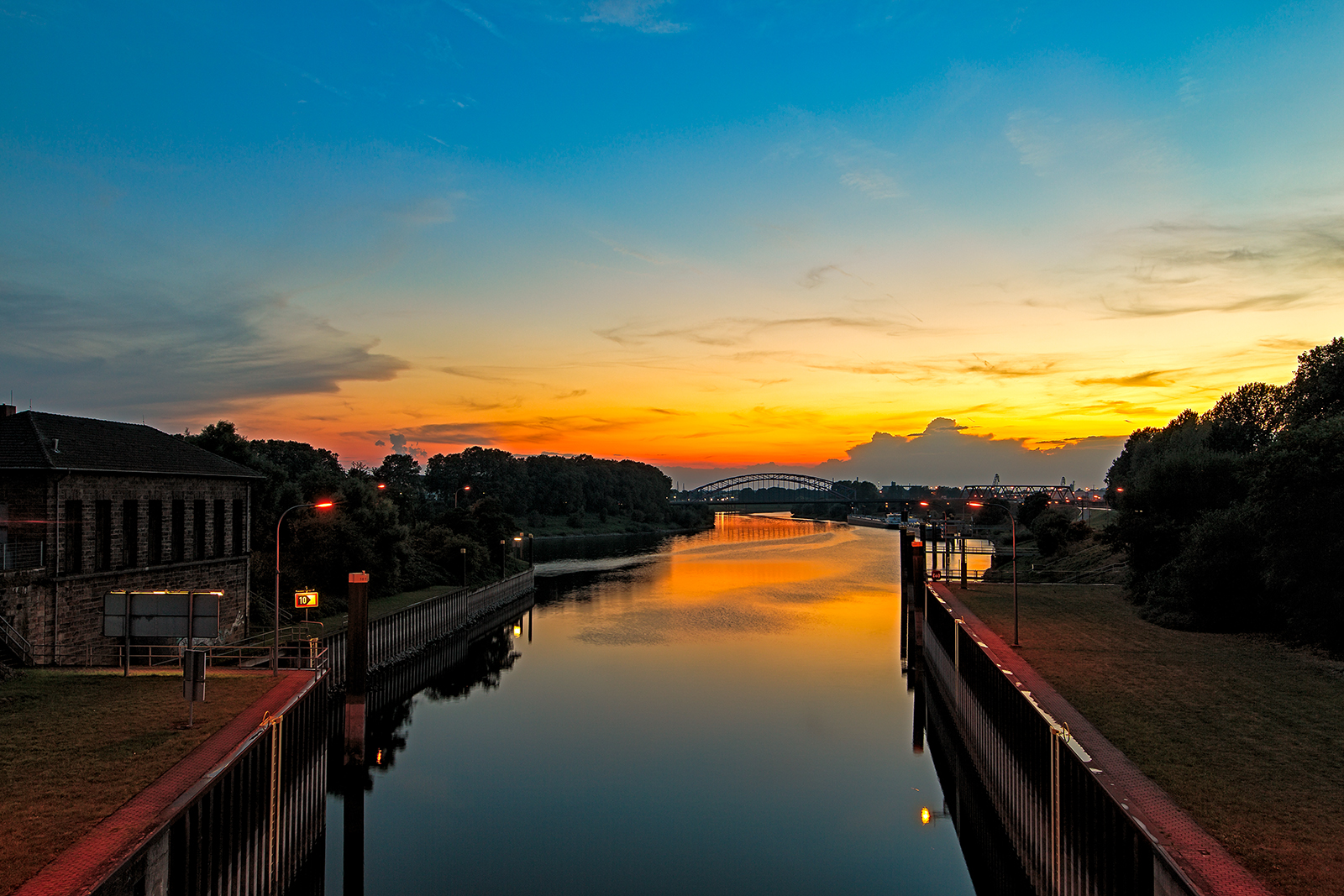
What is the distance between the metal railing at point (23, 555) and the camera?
20.4 m

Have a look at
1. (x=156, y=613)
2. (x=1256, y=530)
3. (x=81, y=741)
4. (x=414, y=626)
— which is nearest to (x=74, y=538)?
(x=156, y=613)

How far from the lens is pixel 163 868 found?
10094 millimetres

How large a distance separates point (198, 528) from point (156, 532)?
198cm

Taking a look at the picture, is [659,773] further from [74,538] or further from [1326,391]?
[1326,391]

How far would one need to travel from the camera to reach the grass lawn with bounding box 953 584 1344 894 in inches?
424

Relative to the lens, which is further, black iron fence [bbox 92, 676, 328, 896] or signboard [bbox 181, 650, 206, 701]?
signboard [bbox 181, 650, 206, 701]

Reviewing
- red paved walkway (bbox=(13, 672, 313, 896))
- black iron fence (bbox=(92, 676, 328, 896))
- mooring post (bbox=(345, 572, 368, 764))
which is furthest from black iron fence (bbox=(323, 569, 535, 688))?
red paved walkway (bbox=(13, 672, 313, 896))

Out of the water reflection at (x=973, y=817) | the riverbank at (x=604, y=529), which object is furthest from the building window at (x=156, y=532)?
the riverbank at (x=604, y=529)

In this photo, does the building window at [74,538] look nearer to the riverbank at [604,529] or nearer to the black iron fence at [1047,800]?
the black iron fence at [1047,800]

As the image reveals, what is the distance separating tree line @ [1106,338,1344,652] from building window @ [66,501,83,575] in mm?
33256

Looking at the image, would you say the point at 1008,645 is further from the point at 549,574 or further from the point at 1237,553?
the point at 549,574

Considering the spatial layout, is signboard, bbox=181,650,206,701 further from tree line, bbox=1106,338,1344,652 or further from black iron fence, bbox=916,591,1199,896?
tree line, bbox=1106,338,1344,652

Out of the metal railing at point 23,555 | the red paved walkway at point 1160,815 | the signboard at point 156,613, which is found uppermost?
the metal railing at point 23,555

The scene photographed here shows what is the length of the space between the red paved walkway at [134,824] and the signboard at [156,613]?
263cm
